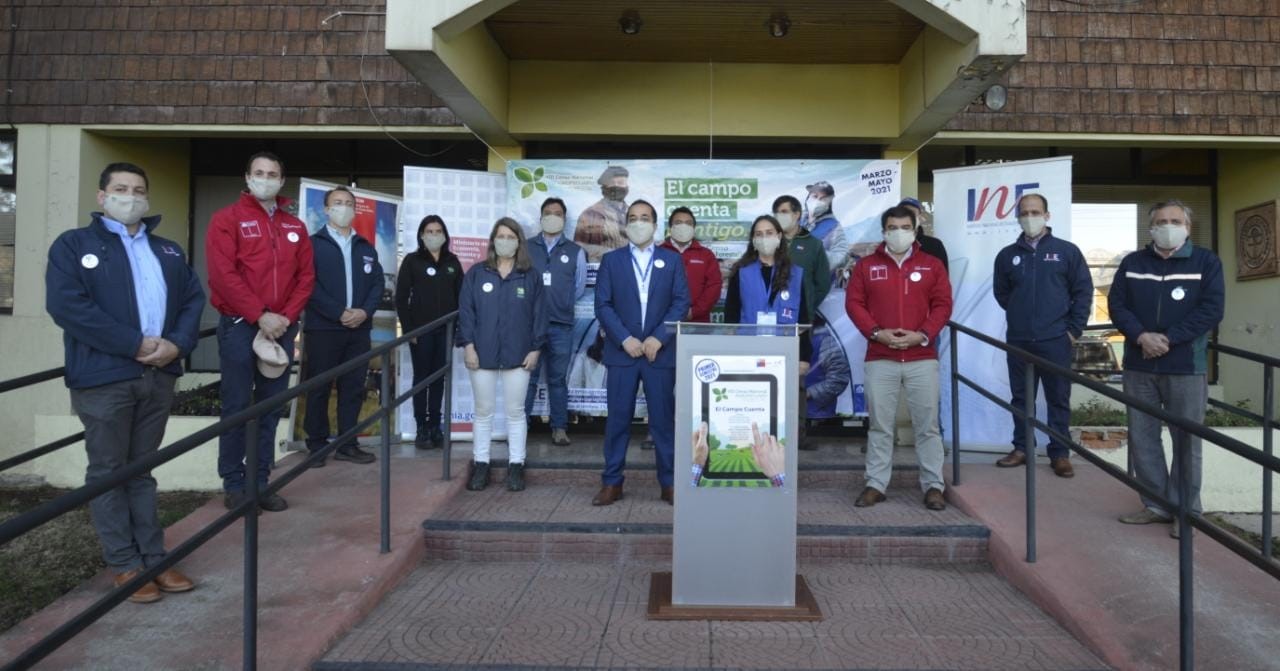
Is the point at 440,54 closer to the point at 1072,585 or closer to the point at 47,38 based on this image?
the point at 1072,585

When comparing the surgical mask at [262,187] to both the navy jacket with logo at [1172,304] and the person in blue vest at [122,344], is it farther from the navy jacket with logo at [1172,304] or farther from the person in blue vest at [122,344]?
the navy jacket with logo at [1172,304]

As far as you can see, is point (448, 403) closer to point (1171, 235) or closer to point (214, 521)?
point (214, 521)

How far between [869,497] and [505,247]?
275 centimetres

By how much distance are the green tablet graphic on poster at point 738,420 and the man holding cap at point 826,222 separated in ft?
10.0

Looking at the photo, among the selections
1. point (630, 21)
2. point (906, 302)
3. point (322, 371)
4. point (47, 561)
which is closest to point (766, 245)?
point (906, 302)

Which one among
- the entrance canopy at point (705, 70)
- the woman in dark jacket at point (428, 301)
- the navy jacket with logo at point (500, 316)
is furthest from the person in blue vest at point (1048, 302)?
the woman in dark jacket at point (428, 301)

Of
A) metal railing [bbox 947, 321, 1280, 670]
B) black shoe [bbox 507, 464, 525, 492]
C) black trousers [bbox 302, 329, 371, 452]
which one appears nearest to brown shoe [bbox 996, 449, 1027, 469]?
metal railing [bbox 947, 321, 1280, 670]

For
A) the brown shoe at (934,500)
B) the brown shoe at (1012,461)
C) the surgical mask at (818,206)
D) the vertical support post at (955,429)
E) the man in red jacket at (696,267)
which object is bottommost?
the brown shoe at (934,500)

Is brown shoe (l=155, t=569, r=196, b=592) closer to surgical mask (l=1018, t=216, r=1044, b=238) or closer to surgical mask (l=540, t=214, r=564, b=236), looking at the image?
surgical mask (l=540, t=214, r=564, b=236)

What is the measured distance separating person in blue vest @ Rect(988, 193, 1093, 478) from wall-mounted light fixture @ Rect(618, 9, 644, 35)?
2955mm

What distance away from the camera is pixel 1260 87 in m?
7.63

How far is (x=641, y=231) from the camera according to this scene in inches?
207

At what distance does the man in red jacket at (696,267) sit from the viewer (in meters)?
6.05

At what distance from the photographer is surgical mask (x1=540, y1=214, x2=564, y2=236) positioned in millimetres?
6254
